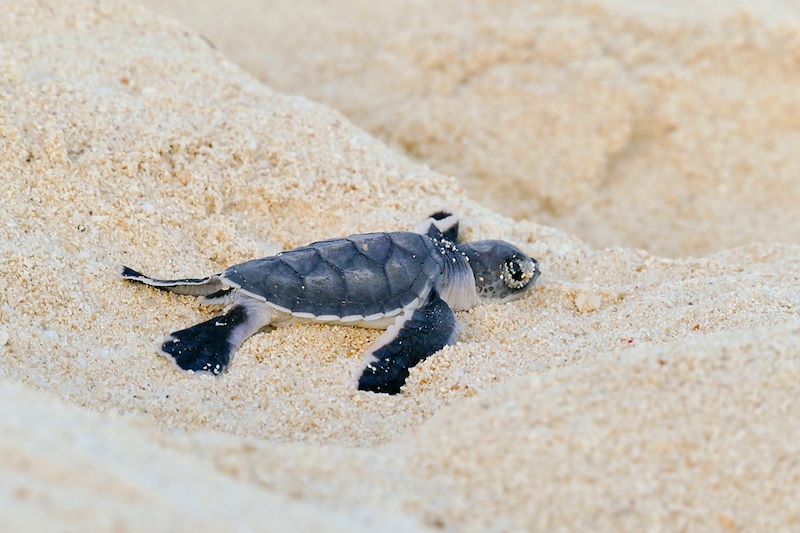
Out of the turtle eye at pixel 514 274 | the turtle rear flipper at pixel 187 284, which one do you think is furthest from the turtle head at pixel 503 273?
the turtle rear flipper at pixel 187 284

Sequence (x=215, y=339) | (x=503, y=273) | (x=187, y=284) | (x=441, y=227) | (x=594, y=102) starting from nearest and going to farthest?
1. (x=215, y=339)
2. (x=187, y=284)
3. (x=503, y=273)
4. (x=441, y=227)
5. (x=594, y=102)

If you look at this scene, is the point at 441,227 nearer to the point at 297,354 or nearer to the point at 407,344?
the point at 407,344

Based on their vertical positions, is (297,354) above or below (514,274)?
below

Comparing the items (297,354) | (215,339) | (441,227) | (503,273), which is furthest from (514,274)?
(215,339)

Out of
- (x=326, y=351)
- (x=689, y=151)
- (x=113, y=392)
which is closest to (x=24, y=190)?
(x=113, y=392)

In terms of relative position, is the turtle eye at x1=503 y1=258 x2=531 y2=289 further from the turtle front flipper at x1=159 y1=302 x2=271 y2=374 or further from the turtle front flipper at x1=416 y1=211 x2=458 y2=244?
the turtle front flipper at x1=159 y1=302 x2=271 y2=374

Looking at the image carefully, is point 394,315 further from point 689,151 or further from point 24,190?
point 689,151

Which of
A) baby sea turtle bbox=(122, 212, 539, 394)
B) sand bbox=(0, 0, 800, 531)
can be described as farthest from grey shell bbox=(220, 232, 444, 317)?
sand bbox=(0, 0, 800, 531)
